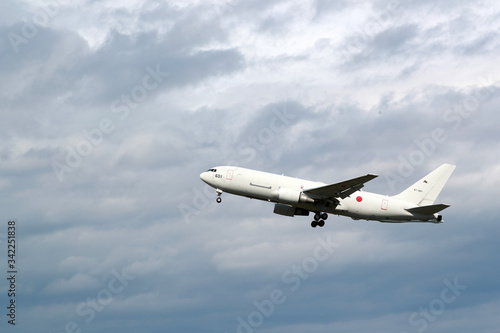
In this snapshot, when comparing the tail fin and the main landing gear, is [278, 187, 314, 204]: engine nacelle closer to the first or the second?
the main landing gear

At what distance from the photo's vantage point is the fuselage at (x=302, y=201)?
283ft

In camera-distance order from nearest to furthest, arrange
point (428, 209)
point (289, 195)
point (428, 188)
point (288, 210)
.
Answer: point (289, 195), point (428, 209), point (288, 210), point (428, 188)

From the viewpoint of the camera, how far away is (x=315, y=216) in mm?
90812

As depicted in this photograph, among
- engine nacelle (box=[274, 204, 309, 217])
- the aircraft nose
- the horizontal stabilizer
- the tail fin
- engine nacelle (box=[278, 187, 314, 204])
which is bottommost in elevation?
the horizontal stabilizer

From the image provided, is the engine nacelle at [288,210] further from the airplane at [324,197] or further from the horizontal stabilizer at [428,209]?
the horizontal stabilizer at [428,209]

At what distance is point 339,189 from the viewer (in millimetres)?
84750

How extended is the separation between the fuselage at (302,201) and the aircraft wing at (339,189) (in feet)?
3.45

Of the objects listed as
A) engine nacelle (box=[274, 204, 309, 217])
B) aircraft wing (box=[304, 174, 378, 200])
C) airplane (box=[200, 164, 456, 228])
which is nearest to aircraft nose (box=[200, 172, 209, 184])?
airplane (box=[200, 164, 456, 228])

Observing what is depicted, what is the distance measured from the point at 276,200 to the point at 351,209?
958 centimetres

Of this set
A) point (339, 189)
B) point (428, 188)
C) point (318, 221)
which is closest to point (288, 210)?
point (318, 221)

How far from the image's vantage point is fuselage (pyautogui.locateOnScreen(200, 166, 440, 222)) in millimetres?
86281

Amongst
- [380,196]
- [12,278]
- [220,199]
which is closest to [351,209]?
[380,196]

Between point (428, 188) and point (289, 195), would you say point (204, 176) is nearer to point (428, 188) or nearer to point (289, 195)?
point (289, 195)

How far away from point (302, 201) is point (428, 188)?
699 inches
